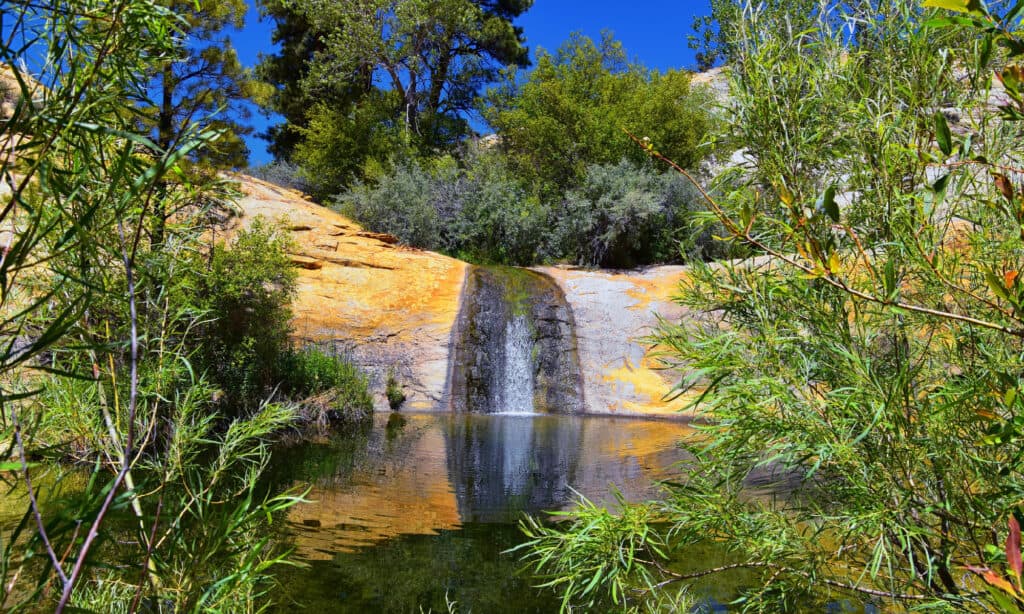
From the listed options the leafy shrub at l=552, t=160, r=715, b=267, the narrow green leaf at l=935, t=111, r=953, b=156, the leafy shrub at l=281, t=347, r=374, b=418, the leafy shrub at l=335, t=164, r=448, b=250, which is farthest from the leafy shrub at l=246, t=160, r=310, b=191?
the narrow green leaf at l=935, t=111, r=953, b=156

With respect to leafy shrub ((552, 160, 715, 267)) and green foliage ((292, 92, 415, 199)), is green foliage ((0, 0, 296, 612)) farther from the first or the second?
green foliage ((292, 92, 415, 199))

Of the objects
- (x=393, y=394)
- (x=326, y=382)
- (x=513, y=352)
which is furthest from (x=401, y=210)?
(x=326, y=382)

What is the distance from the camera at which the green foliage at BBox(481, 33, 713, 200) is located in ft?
71.3

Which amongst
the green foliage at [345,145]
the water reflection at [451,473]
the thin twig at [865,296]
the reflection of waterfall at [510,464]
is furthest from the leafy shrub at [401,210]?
the thin twig at [865,296]

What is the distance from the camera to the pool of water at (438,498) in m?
4.20

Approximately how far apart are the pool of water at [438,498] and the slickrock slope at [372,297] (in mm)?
2484

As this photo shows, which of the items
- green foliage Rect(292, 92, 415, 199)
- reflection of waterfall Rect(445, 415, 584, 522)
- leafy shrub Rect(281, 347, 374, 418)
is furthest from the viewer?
green foliage Rect(292, 92, 415, 199)

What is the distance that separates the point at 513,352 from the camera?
14508 mm

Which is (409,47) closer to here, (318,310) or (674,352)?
(318,310)

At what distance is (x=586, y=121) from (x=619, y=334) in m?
9.79

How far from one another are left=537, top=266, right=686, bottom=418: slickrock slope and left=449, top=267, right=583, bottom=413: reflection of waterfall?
0.36 m

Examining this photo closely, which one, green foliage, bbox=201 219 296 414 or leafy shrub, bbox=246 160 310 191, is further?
leafy shrub, bbox=246 160 310 191

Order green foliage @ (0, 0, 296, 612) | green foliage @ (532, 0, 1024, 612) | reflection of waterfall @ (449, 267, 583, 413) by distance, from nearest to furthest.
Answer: green foliage @ (0, 0, 296, 612) < green foliage @ (532, 0, 1024, 612) < reflection of waterfall @ (449, 267, 583, 413)

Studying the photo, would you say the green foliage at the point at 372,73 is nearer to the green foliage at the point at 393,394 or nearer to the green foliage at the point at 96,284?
the green foliage at the point at 393,394
